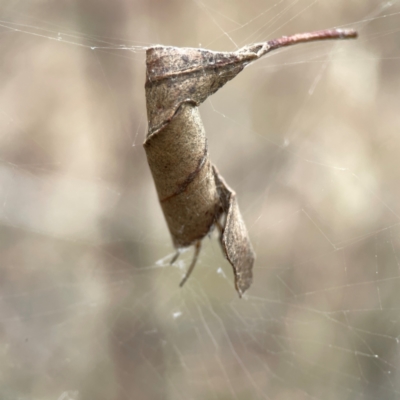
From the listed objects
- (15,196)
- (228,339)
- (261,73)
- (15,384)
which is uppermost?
(15,196)

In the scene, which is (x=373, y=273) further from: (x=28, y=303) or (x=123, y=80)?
(x=28, y=303)

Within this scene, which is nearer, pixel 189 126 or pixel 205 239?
pixel 189 126

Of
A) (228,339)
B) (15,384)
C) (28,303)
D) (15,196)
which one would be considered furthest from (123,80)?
(15,384)

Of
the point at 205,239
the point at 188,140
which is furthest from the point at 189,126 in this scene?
the point at 205,239

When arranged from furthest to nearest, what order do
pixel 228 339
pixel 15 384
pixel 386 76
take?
pixel 228 339 < pixel 15 384 < pixel 386 76

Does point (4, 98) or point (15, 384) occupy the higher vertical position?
point (4, 98)

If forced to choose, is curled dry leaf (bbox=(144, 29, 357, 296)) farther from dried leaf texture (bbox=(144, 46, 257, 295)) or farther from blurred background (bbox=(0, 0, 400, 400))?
blurred background (bbox=(0, 0, 400, 400))

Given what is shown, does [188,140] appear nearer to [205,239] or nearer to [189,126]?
[189,126]
